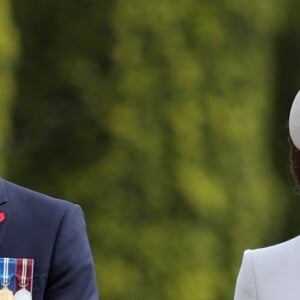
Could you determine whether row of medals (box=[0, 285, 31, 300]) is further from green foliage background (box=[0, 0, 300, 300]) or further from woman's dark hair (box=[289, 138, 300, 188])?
green foliage background (box=[0, 0, 300, 300])

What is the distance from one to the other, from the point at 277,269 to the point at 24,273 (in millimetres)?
604

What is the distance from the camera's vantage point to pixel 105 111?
6.14 metres

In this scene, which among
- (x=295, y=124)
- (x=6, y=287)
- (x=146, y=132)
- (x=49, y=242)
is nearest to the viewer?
(x=295, y=124)

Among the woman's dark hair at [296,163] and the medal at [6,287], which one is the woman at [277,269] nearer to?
the woman's dark hair at [296,163]

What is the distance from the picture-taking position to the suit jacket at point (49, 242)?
11.1ft

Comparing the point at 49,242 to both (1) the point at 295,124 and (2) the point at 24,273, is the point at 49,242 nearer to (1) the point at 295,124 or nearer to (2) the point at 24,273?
(2) the point at 24,273

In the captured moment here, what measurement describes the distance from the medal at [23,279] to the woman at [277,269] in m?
0.50

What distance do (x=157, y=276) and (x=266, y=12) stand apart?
138cm

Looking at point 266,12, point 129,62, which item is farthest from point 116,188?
point 266,12

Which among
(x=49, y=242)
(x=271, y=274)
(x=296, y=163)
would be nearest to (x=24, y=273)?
(x=49, y=242)

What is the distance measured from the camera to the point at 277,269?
3.26 m

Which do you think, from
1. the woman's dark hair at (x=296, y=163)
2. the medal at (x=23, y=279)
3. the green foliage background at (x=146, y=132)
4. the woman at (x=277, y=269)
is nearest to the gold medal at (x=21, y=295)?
the medal at (x=23, y=279)

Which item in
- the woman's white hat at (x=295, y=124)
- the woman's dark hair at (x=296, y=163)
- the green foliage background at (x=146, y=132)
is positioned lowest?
the green foliage background at (x=146, y=132)

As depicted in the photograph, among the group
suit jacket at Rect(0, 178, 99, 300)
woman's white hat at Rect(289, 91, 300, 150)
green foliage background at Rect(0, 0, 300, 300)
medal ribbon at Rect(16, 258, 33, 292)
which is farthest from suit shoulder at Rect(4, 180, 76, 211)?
green foliage background at Rect(0, 0, 300, 300)
